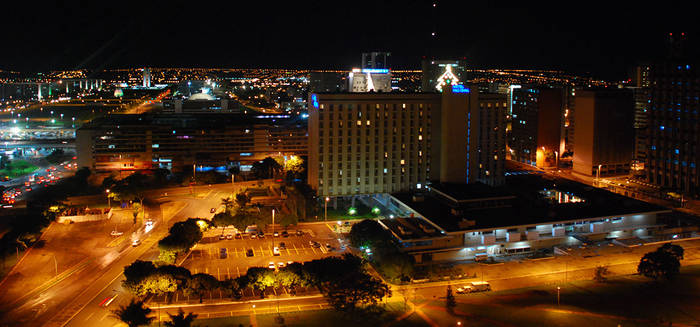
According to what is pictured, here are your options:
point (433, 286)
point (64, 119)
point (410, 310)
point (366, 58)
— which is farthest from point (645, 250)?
point (64, 119)

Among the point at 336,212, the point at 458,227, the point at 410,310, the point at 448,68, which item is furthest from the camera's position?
the point at 448,68

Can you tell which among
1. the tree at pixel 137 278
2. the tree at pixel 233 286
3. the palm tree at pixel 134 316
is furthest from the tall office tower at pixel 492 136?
the palm tree at pixel 134 316

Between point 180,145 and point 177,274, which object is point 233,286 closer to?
point 177,274

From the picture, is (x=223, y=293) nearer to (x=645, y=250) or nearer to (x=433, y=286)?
(x=433, y=286)

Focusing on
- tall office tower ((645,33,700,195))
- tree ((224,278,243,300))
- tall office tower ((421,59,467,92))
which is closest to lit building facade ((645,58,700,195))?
tall office tower ((645,33,700,195))


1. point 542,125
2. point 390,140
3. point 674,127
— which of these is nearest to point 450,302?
point 390,140

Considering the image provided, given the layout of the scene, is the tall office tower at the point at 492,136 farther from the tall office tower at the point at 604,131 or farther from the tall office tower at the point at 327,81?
the tall office tower at the point at 327,81
